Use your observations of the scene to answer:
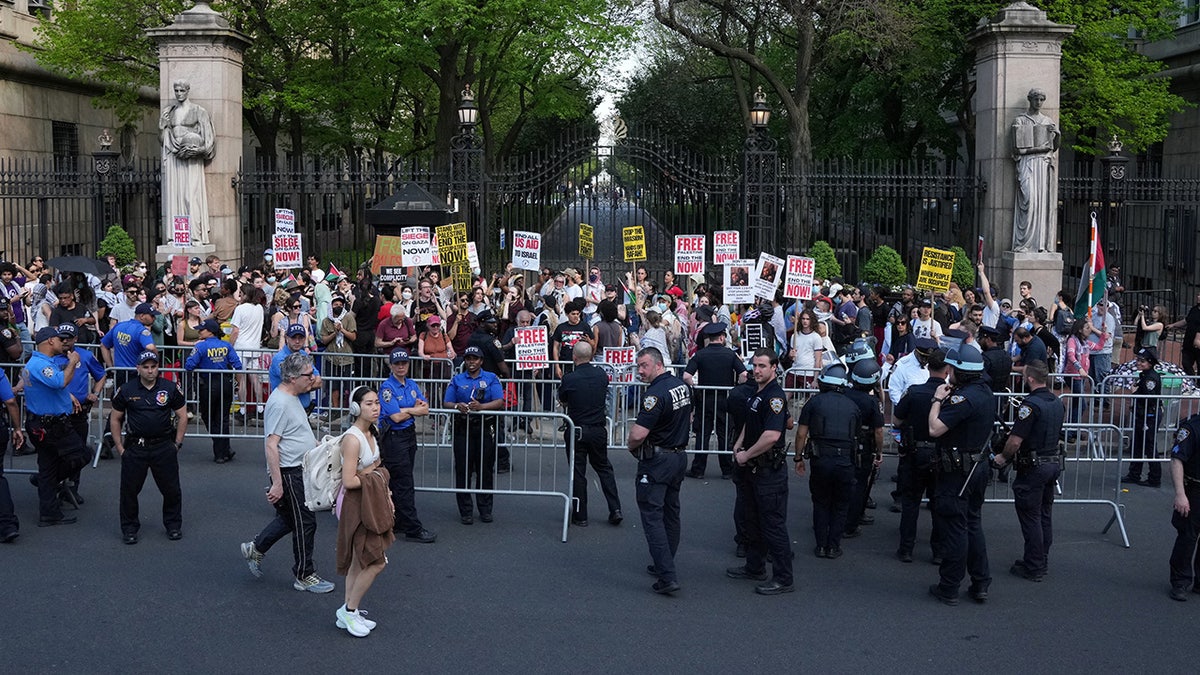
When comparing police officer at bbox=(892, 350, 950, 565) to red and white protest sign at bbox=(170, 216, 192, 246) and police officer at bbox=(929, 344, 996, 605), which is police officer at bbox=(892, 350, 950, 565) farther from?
red and white protest sign at bbox=(170, 216, 192, 246)

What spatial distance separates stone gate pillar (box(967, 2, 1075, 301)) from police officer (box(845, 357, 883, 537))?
11.3 meters

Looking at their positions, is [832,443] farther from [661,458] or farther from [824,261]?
[824,261]

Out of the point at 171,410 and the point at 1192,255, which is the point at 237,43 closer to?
the point at 171,410

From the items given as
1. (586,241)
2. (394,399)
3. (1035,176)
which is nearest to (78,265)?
(586,241)

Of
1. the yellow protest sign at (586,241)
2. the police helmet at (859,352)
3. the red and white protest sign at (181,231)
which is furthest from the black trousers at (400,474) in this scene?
the red and white protest sign at (181,231)

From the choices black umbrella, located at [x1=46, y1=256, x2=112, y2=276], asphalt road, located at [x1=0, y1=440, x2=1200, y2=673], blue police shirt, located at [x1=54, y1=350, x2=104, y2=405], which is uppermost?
black umbrella, located at [x1=46, y1=256, x2=112, y2=276]

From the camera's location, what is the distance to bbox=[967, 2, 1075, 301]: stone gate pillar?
20.3 m

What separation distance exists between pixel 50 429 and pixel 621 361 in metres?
5.83

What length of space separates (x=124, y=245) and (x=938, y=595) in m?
17.0

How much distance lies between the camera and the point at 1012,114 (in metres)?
20.7

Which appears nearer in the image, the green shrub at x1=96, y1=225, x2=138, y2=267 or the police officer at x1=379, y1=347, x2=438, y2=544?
the police officer at x1=379, y1=347, x2=438, y2=544

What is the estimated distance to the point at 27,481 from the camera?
11.3 metres

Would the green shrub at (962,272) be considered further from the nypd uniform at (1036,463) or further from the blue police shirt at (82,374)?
the blue police shirt at (82,374)

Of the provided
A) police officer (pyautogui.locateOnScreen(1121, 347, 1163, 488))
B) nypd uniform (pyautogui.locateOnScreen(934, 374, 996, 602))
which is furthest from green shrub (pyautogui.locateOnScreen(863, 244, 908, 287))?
nypd uniform (pyautogui.locateOnScreen(934, 374, 996, 602))
